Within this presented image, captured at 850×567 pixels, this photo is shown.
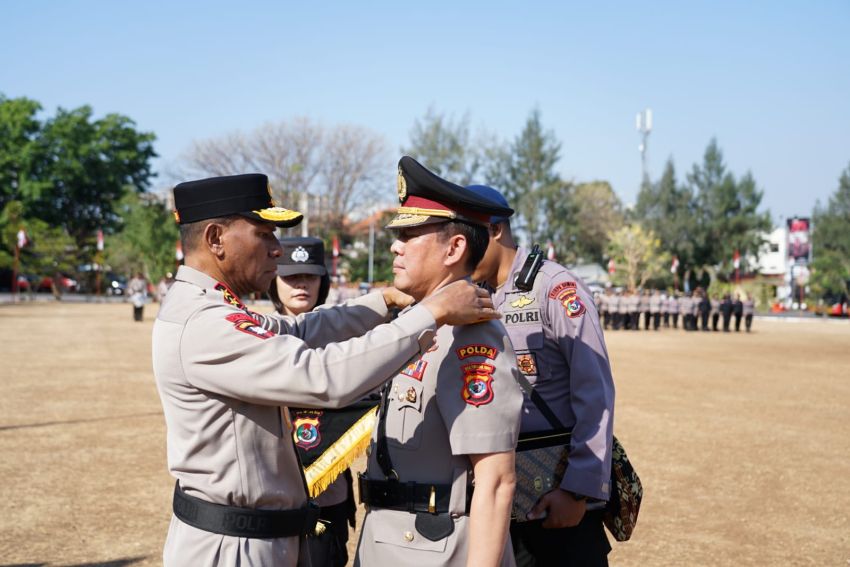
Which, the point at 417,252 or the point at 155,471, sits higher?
the point at 417,252

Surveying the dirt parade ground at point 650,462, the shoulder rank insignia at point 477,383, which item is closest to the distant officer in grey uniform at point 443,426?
the shoulder rank insignia at point 477,383

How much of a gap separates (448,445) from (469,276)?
554 mm

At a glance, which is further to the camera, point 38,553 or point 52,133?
point 52,133

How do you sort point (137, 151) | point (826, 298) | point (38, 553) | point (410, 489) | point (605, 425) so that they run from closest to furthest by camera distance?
point (410, 489) < point (605, 425) < point (38, 553) < point (826, 298) < point (137, 151)

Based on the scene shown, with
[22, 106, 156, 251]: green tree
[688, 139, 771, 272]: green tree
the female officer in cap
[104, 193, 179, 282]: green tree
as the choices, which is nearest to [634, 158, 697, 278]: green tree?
[688, 139, 771, 272]: green tree

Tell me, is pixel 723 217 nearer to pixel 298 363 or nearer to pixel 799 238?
pixel 799 238

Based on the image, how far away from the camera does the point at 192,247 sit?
2.71m

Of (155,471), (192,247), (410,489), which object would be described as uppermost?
(192,247)

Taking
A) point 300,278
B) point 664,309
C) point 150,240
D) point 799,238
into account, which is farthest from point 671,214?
point 300,278

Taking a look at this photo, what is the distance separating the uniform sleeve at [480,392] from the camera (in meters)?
2.43

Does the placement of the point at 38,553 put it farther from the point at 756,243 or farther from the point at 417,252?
the point at 756,243

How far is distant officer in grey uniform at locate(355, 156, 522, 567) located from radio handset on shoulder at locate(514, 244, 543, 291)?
0.66m

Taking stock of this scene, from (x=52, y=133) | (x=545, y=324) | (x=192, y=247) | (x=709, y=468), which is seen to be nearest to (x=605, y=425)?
(x=545, y=324)

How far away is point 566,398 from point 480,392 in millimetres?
989
